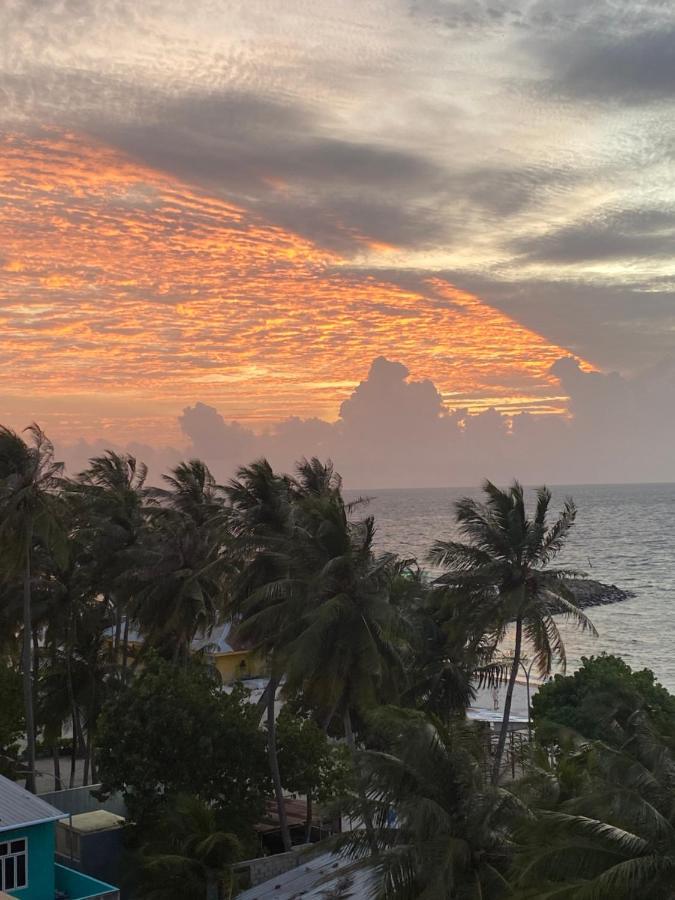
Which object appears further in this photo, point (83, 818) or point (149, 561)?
point (149, 561)

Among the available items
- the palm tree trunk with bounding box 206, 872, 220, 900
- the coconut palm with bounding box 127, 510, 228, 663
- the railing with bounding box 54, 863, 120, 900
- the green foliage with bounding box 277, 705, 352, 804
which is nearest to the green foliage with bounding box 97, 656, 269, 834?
the green foliage with bounding box 277, 705, 352, 804

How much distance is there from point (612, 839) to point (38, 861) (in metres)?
17.5

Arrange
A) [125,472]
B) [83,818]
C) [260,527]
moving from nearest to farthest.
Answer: [83,818] → [260,527] → [125,472]

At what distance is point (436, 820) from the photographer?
1920 cm

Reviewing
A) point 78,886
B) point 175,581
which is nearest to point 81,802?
point 78,886

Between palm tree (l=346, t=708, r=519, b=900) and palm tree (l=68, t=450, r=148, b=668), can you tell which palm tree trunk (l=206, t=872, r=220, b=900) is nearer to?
palm tree (l=346, t=708, r=519, b=900)

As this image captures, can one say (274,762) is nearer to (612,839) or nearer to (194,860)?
(194,860)

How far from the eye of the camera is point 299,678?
29.4 m

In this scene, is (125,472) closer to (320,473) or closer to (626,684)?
(320,473)

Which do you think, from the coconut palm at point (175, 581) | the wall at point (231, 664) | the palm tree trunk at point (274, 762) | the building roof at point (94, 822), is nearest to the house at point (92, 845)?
the building roof at point (94, 822)

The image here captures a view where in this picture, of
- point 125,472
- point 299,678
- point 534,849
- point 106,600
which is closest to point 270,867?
point 299,678

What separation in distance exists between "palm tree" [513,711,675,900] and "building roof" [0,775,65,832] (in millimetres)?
13973

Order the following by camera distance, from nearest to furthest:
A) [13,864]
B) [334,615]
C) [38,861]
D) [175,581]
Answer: [13,864], [38,861], [334,615], [175,581]

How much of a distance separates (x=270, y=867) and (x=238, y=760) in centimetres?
329
